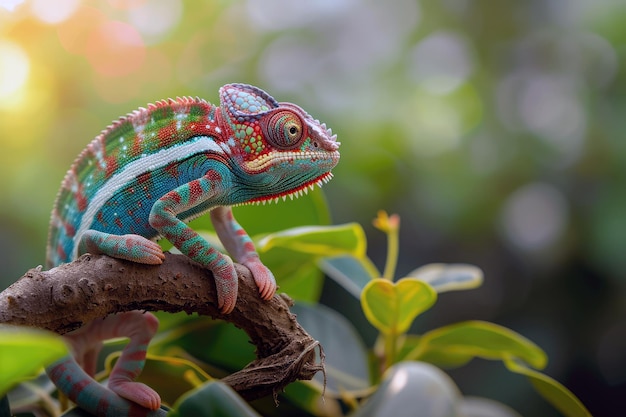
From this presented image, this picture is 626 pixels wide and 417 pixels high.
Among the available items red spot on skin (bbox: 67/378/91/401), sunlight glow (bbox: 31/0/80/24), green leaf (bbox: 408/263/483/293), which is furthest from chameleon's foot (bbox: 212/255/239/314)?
sunlight glow (bbox: 31/0/80/24)

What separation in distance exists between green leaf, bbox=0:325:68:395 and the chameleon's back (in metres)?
0.41

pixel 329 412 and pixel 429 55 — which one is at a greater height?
pixel 429 55

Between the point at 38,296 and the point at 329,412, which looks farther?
the point at 329,412

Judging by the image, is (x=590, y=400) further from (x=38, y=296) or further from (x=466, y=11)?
(x=38, y=296)

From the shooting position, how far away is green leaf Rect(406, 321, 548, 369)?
1.11 meters

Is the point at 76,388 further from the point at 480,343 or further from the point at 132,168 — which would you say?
the point at 480,343

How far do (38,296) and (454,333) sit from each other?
75 centimetres

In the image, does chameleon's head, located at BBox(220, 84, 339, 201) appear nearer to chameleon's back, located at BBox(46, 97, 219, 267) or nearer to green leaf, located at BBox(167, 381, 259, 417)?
chameleon's back, located at BBox(46, 97, 219, 267)

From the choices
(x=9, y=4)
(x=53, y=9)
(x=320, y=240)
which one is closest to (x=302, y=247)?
(x=320, y=240)

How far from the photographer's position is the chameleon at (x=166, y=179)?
2.76ft

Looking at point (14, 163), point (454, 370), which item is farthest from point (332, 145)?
point (454, 370)

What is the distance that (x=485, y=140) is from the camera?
2.54 meters

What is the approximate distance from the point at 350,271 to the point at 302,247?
0.18 meters

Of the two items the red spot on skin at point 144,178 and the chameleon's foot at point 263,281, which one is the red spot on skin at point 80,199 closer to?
the red spot on skin at point 144,178
